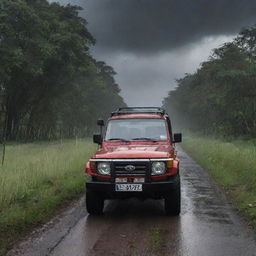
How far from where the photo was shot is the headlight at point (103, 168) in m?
7.92

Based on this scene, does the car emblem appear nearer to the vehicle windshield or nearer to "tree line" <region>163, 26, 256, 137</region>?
the vehicle windshield

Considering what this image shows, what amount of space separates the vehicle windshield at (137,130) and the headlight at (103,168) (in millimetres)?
1477

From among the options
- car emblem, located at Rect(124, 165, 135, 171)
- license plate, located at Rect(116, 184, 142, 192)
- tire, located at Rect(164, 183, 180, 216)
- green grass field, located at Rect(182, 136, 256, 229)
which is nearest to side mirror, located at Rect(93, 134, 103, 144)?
car emblem, located at Rect(124, 165, 135, 171)

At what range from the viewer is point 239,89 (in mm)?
31703

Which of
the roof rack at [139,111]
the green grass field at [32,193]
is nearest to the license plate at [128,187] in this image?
the green grass field at [32,193]

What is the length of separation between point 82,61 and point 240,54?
15.0 m

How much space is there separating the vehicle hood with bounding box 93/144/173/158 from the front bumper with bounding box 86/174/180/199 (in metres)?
0.56

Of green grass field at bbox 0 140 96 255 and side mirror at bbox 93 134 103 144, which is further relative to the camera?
side mirror at bbox 93 134 103 144

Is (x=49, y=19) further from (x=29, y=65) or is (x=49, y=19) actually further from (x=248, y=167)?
(x=248, y=167)

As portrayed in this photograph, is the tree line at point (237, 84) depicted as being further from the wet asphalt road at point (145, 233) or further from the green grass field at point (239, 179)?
the wet asphalt road at point (145, 233)

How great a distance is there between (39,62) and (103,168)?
23.0m

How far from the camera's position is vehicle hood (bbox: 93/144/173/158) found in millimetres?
7891

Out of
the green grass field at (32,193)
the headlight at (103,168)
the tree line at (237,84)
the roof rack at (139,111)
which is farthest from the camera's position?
the tree line at (237,84)

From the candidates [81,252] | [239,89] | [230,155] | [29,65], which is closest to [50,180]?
[81,252]
